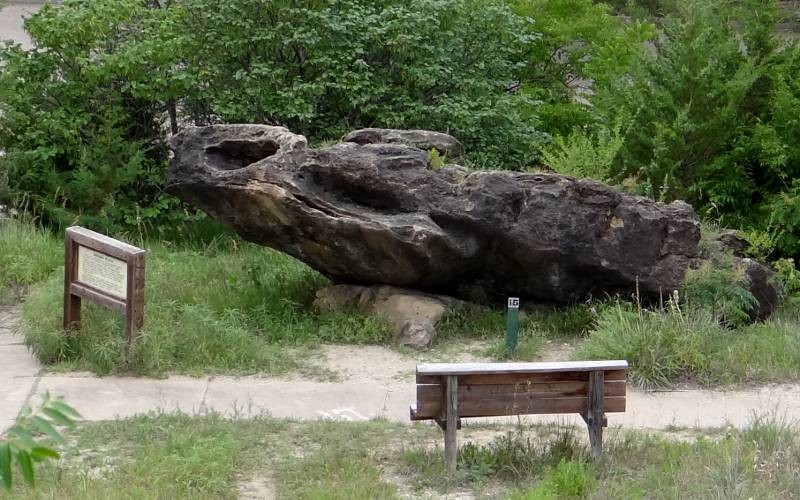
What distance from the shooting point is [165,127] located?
14.5m

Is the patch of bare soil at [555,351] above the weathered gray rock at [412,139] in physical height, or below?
below

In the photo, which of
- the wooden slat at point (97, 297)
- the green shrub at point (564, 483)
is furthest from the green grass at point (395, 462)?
the wooden slat at point (97, 297)

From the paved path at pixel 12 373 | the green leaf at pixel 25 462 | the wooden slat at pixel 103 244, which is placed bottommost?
the paved path at pixel 12 373

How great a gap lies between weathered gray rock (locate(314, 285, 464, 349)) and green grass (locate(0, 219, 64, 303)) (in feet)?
10.0

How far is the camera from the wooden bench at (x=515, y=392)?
22.0 ft

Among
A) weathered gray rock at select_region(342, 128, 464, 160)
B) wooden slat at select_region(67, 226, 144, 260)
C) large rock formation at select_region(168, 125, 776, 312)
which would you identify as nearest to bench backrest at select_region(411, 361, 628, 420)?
large rock formation at select_region(168, 125, 776, 312)

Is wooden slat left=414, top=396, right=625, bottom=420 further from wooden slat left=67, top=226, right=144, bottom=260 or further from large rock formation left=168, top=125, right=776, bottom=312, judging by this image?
wooden slat left=67, top=226, right=144, bottom=260

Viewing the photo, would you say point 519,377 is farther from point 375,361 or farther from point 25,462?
point 25,462

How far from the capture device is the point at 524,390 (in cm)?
690

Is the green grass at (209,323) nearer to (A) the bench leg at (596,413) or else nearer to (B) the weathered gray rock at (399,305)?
(B) the weathered gray rock at (399,305)

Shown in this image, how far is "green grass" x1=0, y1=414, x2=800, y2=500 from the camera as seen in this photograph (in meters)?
6.33

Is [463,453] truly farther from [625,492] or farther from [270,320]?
[270,320]

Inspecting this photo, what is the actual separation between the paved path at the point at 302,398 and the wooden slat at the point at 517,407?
101 centimetres

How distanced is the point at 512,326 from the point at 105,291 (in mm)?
3321
